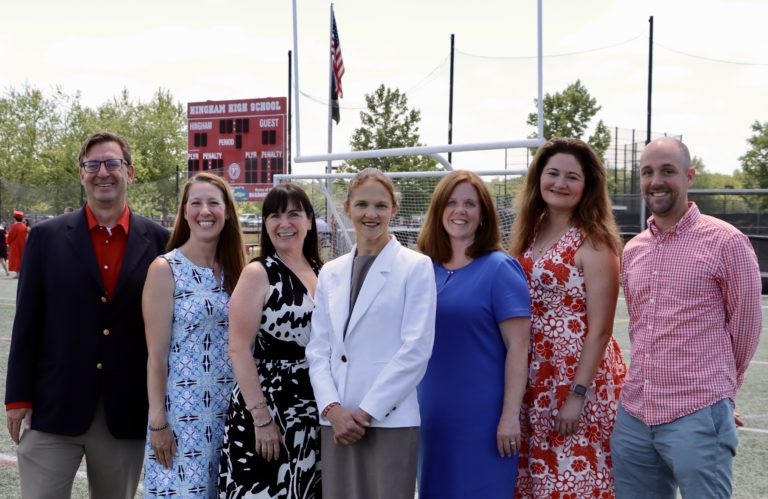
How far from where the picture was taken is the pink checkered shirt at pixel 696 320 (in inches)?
117

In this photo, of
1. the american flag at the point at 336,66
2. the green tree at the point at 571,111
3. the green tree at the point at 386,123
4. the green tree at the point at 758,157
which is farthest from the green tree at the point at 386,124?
the green tree at the point at 758,157

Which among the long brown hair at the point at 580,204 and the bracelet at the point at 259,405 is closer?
the bracelet at the point at 259,405

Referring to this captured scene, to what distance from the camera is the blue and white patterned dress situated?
3.17m

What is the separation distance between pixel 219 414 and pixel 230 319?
1.42 feet

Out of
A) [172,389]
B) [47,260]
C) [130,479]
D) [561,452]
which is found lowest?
[130,479]

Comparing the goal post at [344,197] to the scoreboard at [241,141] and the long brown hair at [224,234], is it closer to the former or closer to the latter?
the long brown hair at [224,234]

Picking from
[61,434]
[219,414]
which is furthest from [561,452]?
[61,434]

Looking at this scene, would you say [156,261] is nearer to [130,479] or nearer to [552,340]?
[130,479]

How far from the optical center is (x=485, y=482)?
306cm

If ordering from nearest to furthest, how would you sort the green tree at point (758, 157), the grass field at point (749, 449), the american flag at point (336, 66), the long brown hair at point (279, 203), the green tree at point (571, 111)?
the long brown hair at point (279, 203) → the grass field at point (749, 449) → the american flag at point (336, 66) → the green tree at point (571, 111) → the green tree at point (758, 157)

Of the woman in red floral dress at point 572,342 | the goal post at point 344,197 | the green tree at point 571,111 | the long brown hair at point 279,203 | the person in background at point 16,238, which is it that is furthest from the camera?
the green tree at point 571,111

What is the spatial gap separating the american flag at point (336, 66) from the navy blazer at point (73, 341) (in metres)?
8.39

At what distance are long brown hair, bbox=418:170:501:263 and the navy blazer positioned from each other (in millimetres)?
1237

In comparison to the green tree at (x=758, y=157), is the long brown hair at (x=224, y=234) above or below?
below
